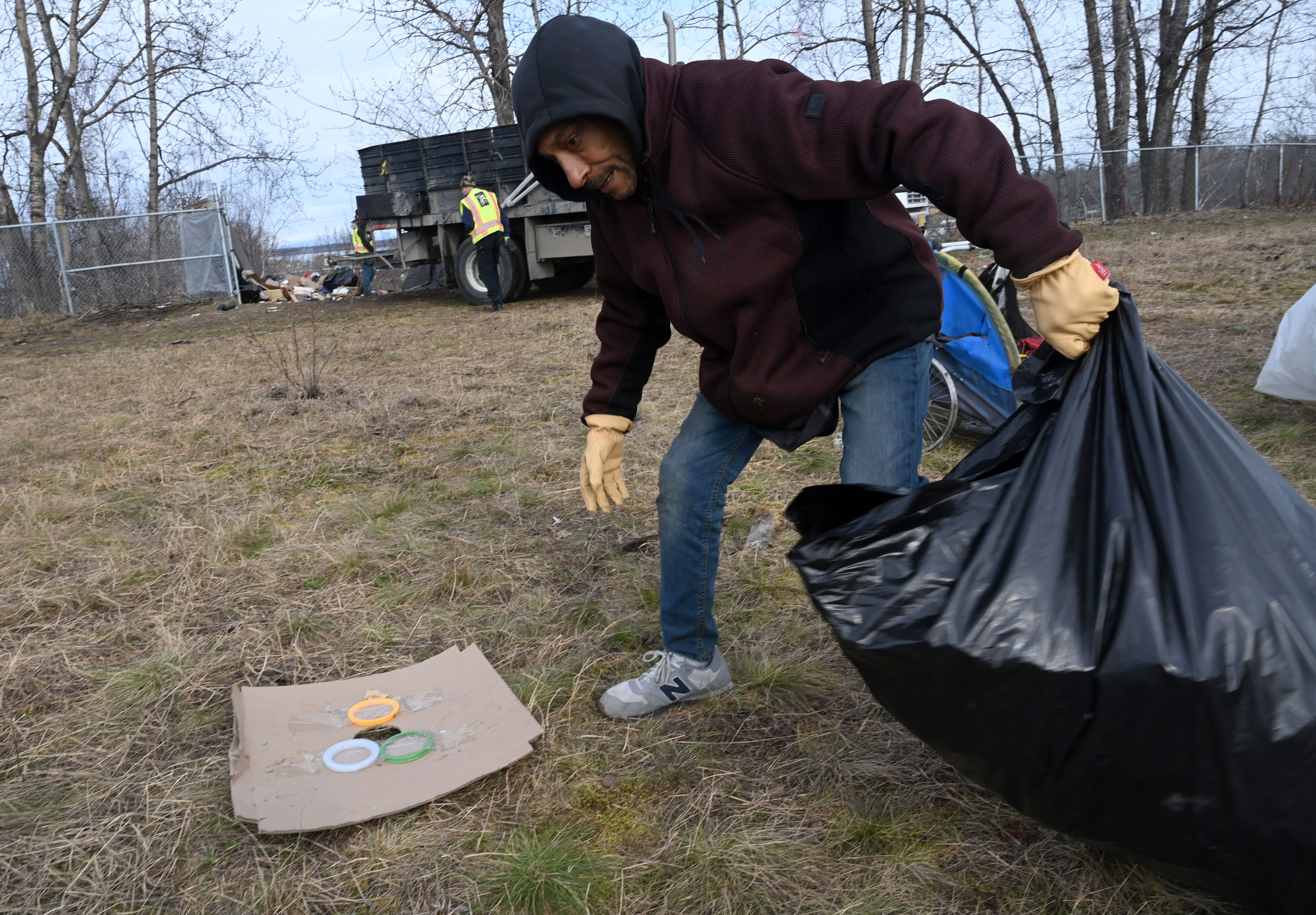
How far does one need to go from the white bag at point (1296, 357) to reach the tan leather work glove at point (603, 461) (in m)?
2.66

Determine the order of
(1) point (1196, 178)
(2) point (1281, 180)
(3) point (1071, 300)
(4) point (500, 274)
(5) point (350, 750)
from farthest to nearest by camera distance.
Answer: (1) point (1196, 178)
(2) point (1281, 180)
(4) point (500, 274)
(5) point (350, 750)
(3) point (1071, 300)

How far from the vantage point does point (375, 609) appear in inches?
107

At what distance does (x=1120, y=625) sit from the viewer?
1201mm

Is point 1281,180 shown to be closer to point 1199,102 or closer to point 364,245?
point 1199,102

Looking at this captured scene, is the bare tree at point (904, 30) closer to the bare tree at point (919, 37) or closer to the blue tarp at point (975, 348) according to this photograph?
the bare tree at point (919, 37)

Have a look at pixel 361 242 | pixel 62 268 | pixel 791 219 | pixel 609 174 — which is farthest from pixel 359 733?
pixel 62 268

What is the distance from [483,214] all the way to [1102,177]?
13176 millimetres

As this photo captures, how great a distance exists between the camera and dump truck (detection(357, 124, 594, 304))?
10203mm

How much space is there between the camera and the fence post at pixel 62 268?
13.0 m

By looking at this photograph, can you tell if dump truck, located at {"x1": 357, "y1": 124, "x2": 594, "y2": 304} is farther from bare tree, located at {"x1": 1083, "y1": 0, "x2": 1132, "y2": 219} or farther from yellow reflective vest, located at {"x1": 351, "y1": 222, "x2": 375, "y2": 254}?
bare tree, located at {"x1": 1083, "y1": 0, "x2": 1132, "y2": 219}

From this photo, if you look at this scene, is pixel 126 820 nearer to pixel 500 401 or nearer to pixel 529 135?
pixel 529 135

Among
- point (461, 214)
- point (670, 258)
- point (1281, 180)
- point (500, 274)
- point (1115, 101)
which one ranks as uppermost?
point (1115, 101)

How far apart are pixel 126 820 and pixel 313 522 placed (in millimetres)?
1722

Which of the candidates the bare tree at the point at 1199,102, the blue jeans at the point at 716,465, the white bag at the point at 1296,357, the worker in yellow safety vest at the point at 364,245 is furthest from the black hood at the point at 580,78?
the bare tree at the point at 1199,102
